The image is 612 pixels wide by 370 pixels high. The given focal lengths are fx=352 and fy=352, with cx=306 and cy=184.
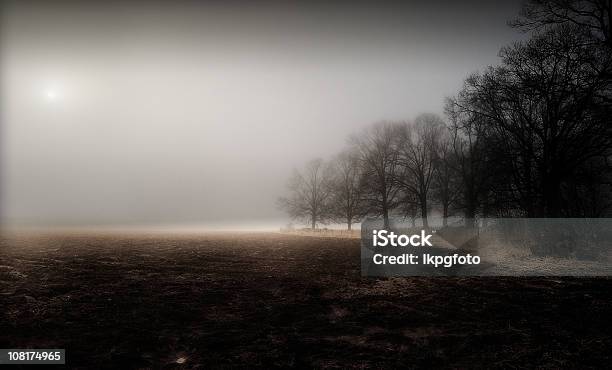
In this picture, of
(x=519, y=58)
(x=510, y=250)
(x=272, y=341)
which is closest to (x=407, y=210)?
(x=510, y=250)

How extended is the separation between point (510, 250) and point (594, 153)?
659 centimetres

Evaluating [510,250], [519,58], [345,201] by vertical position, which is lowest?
[510,250]

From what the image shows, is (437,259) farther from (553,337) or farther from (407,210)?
(407,210)

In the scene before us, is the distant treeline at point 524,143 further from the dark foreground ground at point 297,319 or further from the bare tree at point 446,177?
the dark foreground ground at point 297,319

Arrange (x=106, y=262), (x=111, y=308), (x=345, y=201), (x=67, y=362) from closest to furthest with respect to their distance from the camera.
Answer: (x=67, y=362), (x=111, y=308), (x=106, y=262), (x=345, y=201)

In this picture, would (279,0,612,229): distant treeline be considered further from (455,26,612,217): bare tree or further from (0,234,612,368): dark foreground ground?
(0,234,612,368): dark foreground ground

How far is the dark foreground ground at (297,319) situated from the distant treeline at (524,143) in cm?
859

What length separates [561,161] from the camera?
18641mm

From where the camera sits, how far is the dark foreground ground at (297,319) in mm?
5934

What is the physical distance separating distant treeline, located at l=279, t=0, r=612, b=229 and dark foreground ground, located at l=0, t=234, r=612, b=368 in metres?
8.59

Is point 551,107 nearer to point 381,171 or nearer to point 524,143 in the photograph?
point 524,143

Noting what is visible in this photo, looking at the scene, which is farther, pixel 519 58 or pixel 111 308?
pixel 519 58

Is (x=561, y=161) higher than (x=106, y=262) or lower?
higher

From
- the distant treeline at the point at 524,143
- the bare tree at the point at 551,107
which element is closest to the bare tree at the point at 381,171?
the distant treeline at the point at 524,143
